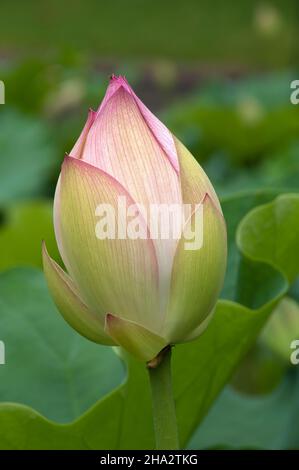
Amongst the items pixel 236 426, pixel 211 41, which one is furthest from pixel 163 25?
pixel 236 426

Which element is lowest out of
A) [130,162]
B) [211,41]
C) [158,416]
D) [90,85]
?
[158,416]

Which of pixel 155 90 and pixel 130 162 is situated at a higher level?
pixel 155 90

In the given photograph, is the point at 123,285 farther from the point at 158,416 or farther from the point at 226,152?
the point at 226,152

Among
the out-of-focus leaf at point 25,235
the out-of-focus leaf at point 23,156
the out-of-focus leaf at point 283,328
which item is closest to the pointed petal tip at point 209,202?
the out-of-focus leaf at point 283,328

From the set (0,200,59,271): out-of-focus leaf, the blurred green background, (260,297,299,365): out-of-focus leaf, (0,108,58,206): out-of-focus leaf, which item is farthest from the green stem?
(0,108,58,206): out-of-focus leaf

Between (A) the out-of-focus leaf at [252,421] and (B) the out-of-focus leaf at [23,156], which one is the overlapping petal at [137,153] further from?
(B) the out-of-focus leaf at [23,156]

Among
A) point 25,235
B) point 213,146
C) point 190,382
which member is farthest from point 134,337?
point 213,146

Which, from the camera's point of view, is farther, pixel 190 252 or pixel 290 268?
pixel 290 268
